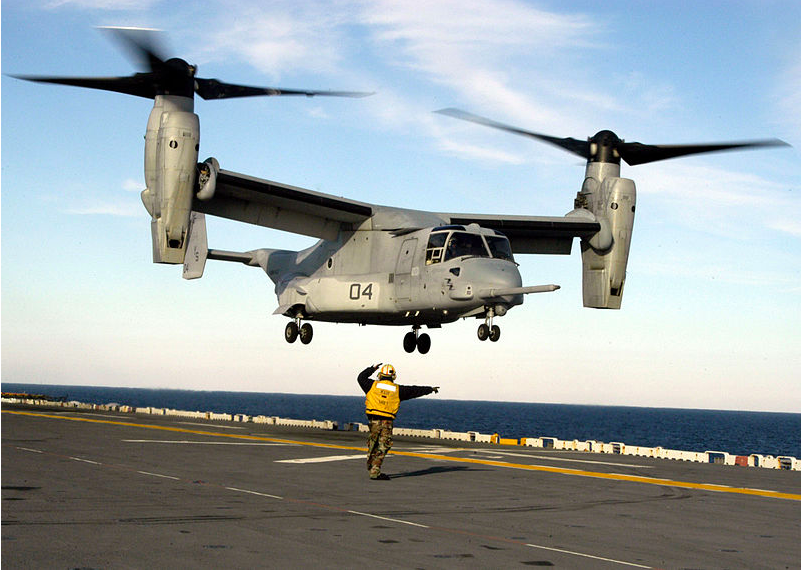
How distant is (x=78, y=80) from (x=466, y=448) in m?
16.0

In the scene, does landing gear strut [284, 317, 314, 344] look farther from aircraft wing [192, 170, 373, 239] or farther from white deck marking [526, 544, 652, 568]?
white deck marking [526, 544, 652, 568]

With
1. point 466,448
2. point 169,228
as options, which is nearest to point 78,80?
point 169,228

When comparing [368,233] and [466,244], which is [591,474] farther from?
[368,233]

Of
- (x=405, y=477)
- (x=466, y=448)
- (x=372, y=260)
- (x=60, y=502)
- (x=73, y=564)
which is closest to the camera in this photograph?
(x=73, y=564)

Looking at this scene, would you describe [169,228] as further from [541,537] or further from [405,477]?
[541,537]

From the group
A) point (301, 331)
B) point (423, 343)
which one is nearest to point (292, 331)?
point (301, 331)

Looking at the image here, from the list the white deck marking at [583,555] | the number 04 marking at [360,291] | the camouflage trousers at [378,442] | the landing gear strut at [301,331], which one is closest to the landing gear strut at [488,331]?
the number 04 marking at [360,291]

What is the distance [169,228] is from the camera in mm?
26109

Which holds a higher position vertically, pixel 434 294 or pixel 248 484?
pixel 434 294

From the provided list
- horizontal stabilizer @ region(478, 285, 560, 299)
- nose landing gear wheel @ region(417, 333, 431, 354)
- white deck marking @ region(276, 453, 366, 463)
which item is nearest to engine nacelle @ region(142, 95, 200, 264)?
white deck marking @ region(276, 453, 366, 463)

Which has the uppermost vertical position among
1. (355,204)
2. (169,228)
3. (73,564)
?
(355,204)

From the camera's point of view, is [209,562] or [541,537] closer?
[209,562]

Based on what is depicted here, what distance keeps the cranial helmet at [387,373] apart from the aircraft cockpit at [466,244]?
11.3m

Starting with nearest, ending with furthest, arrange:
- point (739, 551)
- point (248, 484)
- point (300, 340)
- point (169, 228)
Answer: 1. point (739, 551)
2. point (248, 484)
3. point (169, 228)
4. point (300, 340)
